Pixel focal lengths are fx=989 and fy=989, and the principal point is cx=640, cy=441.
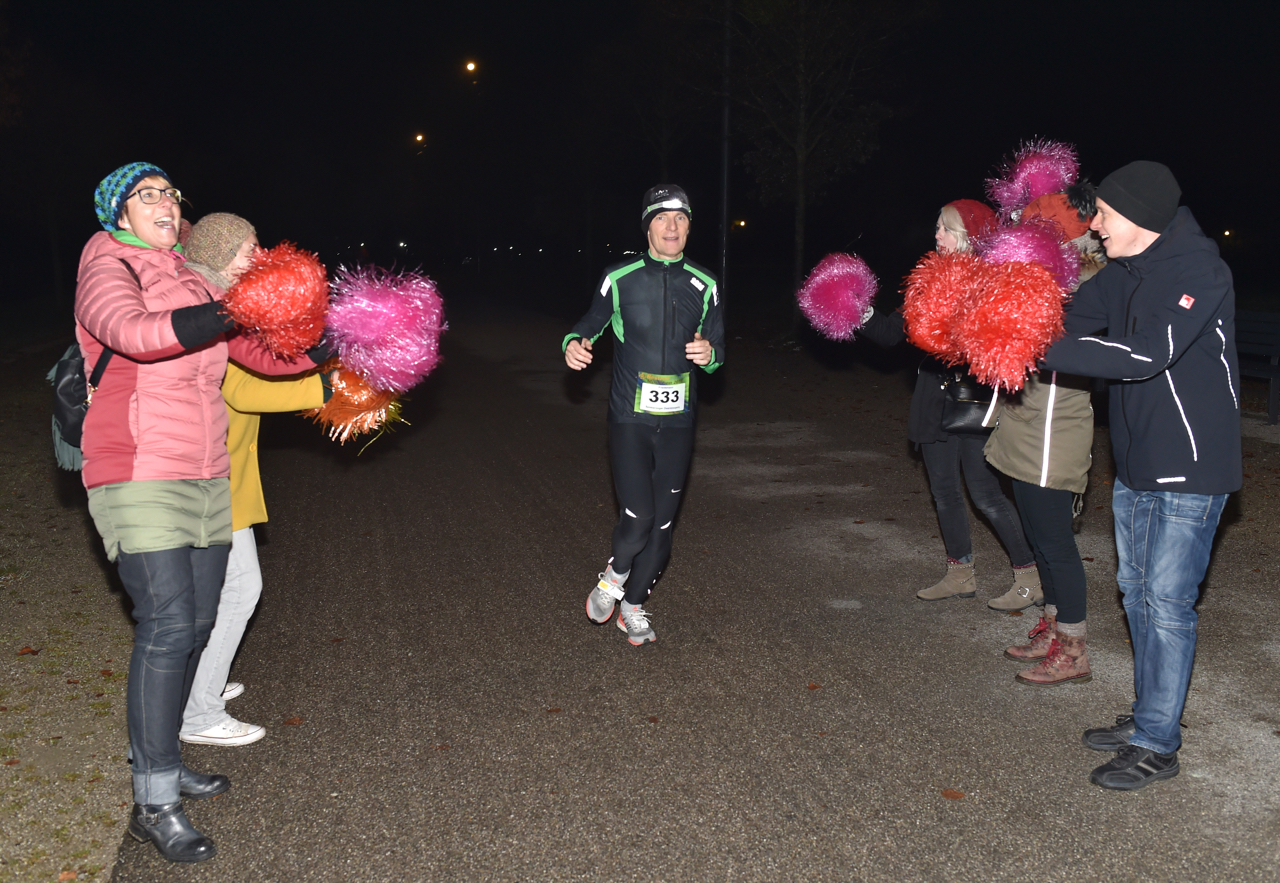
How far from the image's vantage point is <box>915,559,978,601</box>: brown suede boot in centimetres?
578

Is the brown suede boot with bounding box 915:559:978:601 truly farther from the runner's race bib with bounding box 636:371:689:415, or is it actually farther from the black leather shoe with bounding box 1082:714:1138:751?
the runner's race bib with bounding box 636:371:689:415

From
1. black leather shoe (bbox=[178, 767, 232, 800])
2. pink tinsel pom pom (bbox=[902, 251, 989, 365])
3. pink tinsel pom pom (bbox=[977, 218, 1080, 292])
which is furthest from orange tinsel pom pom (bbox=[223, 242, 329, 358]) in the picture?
pink tinsel pom pom (bbox=[977, 218, 1080, 292])

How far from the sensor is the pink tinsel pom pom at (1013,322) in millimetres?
3520

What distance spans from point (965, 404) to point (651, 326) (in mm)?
1687

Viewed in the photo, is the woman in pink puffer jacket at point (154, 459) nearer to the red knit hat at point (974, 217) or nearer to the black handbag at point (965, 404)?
the red knit hat at point (974, 217)

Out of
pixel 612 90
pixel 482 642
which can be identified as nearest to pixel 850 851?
pixel 482 642

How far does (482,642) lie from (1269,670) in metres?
3.89

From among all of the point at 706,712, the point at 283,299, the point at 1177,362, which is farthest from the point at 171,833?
the point at 1177,362

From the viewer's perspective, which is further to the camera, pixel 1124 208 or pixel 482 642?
pixel 482 642

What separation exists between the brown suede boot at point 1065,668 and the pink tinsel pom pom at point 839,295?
1895 mm

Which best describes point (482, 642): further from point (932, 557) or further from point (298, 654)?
point (932, 557)

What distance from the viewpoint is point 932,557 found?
6.61m

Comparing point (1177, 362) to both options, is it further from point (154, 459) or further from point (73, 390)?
point (73, 390)

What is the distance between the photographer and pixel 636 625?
521cm
